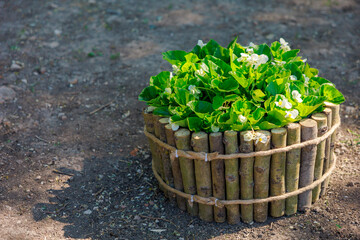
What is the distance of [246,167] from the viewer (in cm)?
287

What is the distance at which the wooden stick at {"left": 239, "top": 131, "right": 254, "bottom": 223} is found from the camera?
2779 mm

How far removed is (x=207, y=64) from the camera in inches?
123

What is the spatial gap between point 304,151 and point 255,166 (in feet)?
1.24

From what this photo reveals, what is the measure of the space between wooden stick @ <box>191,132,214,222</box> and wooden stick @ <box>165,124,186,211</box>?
167 mm

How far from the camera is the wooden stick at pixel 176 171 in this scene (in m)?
2.94

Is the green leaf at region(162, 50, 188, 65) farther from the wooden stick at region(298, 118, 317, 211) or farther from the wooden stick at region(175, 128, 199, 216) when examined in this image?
the wooden stick at region(298, 118, 317, 211)

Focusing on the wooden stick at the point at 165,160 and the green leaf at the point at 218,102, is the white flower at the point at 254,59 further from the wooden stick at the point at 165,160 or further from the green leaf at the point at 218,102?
the wooden stick at the point at 165,160

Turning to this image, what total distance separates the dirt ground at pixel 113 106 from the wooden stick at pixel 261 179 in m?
0.11

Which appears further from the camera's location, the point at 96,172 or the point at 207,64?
the point at 96,172

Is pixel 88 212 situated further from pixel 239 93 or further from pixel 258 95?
pixel 258 95

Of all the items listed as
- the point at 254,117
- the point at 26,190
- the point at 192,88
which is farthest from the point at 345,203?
the point at 26,190

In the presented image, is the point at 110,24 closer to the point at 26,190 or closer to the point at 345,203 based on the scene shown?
the point at 26,190

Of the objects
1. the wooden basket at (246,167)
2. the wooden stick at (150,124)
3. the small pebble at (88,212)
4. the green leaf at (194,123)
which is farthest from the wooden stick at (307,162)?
the small pebble at (88,212)

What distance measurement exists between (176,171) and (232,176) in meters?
0.44
